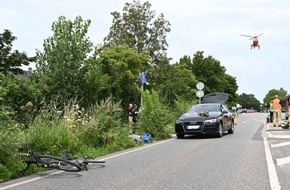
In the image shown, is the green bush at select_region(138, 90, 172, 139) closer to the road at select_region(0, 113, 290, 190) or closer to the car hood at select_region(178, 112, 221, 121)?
the car hood at select_region(178, 112, 221, 121)

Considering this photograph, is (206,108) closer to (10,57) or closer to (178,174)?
(178,174)

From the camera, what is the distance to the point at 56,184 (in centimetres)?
789

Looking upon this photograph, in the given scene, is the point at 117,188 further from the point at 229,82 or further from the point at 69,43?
the point at 229,82

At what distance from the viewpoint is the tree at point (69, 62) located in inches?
1024

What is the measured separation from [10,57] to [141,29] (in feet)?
70.4

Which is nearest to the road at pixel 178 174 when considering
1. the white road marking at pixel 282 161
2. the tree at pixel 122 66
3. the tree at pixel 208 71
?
the white road marking at pixel 282 161

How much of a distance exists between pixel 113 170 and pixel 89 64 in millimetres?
18098

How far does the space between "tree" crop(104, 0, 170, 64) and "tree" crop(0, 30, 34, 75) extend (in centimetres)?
1706

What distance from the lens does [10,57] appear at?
39781 mm

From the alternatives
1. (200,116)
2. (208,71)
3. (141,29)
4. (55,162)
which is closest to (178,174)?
(55,162)

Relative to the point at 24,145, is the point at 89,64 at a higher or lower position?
higher

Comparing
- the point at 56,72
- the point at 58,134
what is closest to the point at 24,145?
the point at 58,134

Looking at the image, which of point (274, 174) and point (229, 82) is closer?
point (274, 174)

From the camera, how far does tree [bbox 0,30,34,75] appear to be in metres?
39.6
